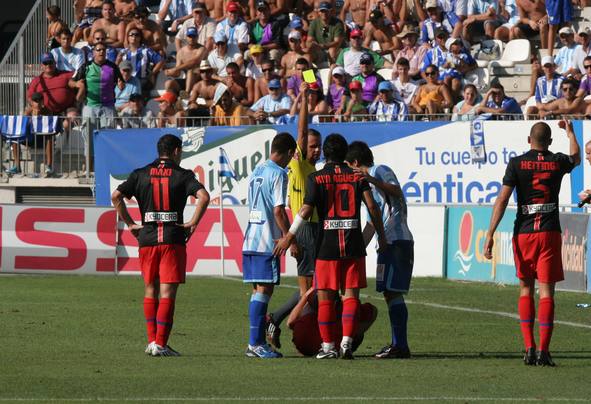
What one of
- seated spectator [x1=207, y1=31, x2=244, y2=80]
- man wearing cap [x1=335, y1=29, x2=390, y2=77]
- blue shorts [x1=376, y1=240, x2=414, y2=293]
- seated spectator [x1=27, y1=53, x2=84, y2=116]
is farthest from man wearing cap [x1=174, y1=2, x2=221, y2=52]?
blue shorts [x1=376, y1=240, x2=414, y2=293]

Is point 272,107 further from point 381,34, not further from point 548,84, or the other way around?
point 548,84

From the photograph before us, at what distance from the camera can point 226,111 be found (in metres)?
27.1

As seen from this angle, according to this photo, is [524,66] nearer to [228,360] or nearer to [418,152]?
[418,152]

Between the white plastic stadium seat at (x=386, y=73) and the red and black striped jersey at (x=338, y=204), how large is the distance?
1561 centimetres

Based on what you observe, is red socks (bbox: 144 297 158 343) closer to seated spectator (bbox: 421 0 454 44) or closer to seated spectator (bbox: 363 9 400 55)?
seated spectator (bbox: 421 0 454 44)

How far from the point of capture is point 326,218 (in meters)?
12.1

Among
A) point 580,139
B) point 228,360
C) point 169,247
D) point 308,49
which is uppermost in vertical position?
point 308,49

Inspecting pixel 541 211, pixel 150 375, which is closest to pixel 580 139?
pixel 541 211

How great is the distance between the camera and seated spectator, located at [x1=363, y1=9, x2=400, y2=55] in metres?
28.2

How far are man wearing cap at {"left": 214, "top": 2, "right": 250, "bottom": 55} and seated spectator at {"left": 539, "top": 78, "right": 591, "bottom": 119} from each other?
7.56 m

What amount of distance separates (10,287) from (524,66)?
11196mm

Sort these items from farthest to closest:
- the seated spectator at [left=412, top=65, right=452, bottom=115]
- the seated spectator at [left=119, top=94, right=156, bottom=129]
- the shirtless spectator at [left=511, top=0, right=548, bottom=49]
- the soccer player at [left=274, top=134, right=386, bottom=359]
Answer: the seated spectator at [left=119, top=94, right=156, bottom=129]
the shirtless spectator at [left=511, top=0, right=548, bottom=49]
the seated spectator at [left=412, top=65, right=452, bottom=115]
the soccer player at [left=274, top=134, right=386, bottom=359]

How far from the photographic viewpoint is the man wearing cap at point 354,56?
27.7 meters

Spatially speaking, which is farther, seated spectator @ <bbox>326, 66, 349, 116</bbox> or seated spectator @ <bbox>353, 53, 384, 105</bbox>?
seated spectator @ <bbox>326, 66, 349, 116</bbox>
